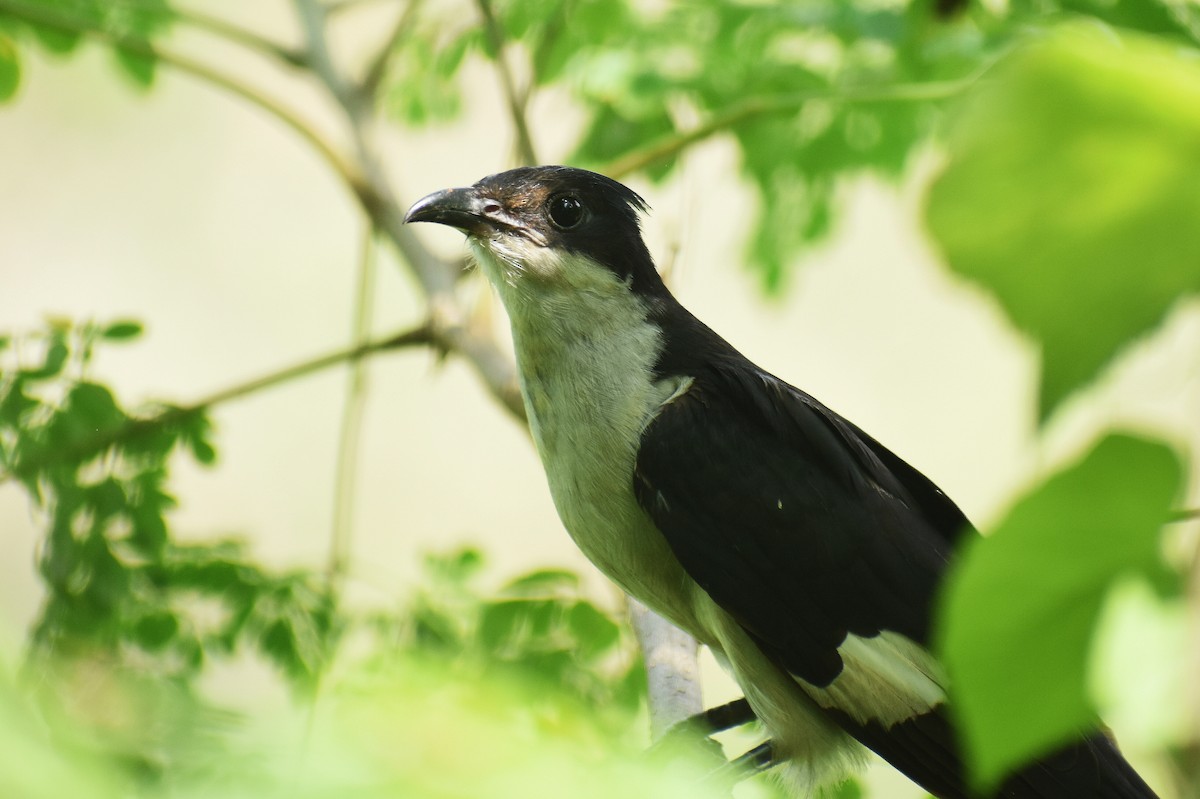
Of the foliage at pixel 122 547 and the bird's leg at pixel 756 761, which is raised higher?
the foliage at pixel 122 547

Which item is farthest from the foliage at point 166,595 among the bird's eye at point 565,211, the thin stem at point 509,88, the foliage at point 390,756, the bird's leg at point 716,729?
the foliage at point 390,756

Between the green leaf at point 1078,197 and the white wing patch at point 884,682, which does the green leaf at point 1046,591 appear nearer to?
the green leaf at point 1078,197

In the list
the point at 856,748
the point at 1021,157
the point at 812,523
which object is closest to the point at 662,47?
the point at 812,523

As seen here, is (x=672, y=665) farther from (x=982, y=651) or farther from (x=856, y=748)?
(x=982, y=651)

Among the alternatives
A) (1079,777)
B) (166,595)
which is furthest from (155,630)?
(1079,777)

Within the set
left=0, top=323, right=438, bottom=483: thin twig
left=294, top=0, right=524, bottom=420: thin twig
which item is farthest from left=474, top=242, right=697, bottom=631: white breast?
left=0, top=323, right=438, bottom=483: thin twig

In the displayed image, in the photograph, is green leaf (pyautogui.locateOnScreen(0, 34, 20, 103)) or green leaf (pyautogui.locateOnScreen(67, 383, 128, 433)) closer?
green leaf (pyautogui.locateOnScreen(67, 383, 128, 433))

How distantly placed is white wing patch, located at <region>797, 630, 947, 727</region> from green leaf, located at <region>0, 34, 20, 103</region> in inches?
85.4

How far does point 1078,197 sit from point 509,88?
7.74 feet

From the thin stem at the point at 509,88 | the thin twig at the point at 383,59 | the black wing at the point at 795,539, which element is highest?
the thin twig at the point at 383,59

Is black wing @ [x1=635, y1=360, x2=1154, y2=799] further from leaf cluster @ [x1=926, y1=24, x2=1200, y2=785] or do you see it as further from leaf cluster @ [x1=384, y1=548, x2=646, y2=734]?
leaf cluster @ [x1=926, y1=24, x2=1200, y2=785]

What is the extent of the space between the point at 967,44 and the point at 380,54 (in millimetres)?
1515

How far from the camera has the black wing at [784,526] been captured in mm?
2150

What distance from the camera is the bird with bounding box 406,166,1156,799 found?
2100mm
